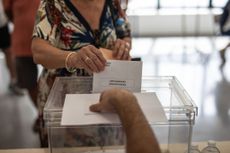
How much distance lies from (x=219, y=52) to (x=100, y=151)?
443cm

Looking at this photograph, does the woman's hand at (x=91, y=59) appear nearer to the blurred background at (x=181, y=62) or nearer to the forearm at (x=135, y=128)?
the forearm at (x=135, y=128)

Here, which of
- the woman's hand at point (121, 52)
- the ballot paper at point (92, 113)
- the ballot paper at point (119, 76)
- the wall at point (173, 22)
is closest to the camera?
the ballot paper at point (92, 113)

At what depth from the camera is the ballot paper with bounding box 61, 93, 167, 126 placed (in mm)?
818

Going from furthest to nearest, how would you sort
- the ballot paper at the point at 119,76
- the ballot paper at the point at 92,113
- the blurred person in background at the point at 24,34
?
the blurred person in background at the point at 24,34
the ballot paper at the point at 119,76
the ballot paper at the point at 92,113

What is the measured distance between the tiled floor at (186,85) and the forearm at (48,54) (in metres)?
0.56

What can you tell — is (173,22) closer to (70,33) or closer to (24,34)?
(24,34)

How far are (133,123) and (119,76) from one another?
32cm

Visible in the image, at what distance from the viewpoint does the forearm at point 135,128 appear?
0.63m

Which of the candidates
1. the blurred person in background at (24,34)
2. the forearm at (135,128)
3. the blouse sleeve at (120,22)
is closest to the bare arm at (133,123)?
the forearm at (135,128)

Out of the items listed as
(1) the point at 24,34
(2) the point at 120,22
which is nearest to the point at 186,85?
(1) the point at 24,34

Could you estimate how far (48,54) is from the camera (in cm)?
119

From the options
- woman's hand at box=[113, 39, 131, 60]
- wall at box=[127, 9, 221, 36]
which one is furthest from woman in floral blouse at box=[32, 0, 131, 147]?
wall at box=[127, 9, 221, 36]

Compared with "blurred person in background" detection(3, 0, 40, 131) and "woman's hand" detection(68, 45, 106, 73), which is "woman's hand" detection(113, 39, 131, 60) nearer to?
"woman's hand" detection(68, 45, 106, 73)

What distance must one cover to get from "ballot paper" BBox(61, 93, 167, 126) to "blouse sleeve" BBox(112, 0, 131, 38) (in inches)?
19.4
